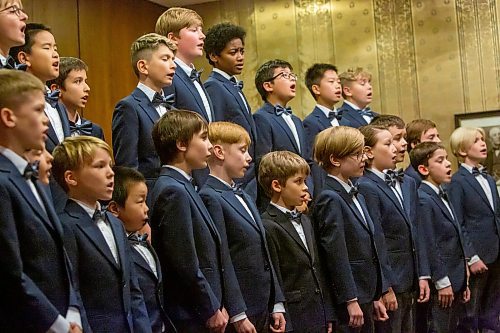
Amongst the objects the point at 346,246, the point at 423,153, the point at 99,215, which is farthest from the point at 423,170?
the point at 99,215

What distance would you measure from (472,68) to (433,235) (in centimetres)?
269

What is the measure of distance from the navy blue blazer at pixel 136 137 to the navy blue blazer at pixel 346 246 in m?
0.85

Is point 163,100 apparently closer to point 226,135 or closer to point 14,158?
point 226,135

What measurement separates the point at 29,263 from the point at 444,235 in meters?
3.04

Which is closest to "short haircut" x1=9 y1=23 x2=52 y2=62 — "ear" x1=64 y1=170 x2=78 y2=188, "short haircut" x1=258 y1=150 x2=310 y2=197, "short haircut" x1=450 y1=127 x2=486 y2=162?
"ear" x1=64 y1=170 x2=78 y2=188

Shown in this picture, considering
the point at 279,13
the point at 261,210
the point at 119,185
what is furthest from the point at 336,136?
the point at 279,13

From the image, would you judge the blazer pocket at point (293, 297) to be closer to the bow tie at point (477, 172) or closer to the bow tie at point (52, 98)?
the bow tie at point (52, 98)

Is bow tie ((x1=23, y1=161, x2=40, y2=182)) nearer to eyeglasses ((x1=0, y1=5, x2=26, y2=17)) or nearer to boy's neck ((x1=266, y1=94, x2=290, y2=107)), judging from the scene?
eyeglasses ((x1=0, y1=5, x2=26, y2=17))

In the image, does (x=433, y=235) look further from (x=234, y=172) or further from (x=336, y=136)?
(x=234, y=172)

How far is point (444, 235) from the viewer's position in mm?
4742

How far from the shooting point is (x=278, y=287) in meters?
3.42

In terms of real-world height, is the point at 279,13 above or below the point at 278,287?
above

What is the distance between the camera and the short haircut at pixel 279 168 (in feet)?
12.1

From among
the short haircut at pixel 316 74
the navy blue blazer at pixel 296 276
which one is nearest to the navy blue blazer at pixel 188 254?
the navy blue blazer at pixel 296 276
